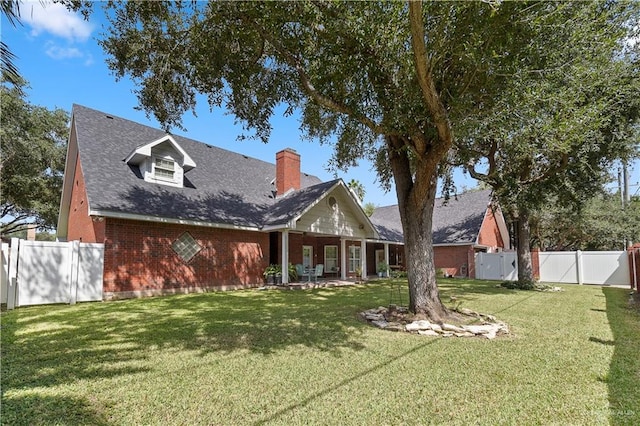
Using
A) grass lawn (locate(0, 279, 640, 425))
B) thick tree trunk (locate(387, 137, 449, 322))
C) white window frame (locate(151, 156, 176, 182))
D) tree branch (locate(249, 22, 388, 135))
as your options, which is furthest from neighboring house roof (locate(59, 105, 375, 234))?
→ tree branch (locate(249, 22, 388, 135))

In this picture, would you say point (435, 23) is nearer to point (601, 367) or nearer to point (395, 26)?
point (395, 26)

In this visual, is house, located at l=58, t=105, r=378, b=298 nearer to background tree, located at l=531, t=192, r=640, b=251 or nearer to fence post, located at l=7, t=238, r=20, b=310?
fence post, located at l=7, t=238, r=20, b=310

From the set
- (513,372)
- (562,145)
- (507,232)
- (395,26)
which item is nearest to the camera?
(513,372)

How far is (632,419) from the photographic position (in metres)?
3.47

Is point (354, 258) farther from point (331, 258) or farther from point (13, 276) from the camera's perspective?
point (13, 276)

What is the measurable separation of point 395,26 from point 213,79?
4818 mm

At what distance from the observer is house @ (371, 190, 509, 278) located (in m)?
24.0

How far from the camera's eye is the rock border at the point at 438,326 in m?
6.95

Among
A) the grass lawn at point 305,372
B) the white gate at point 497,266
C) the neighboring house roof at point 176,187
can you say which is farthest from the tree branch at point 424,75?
the white gate at point 497,266

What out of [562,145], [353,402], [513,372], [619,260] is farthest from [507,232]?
[353,402]

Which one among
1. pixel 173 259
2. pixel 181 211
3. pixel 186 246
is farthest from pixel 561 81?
pixel 173 259

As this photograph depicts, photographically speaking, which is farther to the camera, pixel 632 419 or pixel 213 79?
pixel 213 79

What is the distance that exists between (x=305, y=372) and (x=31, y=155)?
25.8 m

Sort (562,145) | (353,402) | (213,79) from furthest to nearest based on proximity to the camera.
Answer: (213,79), (562,145), (353,402)
